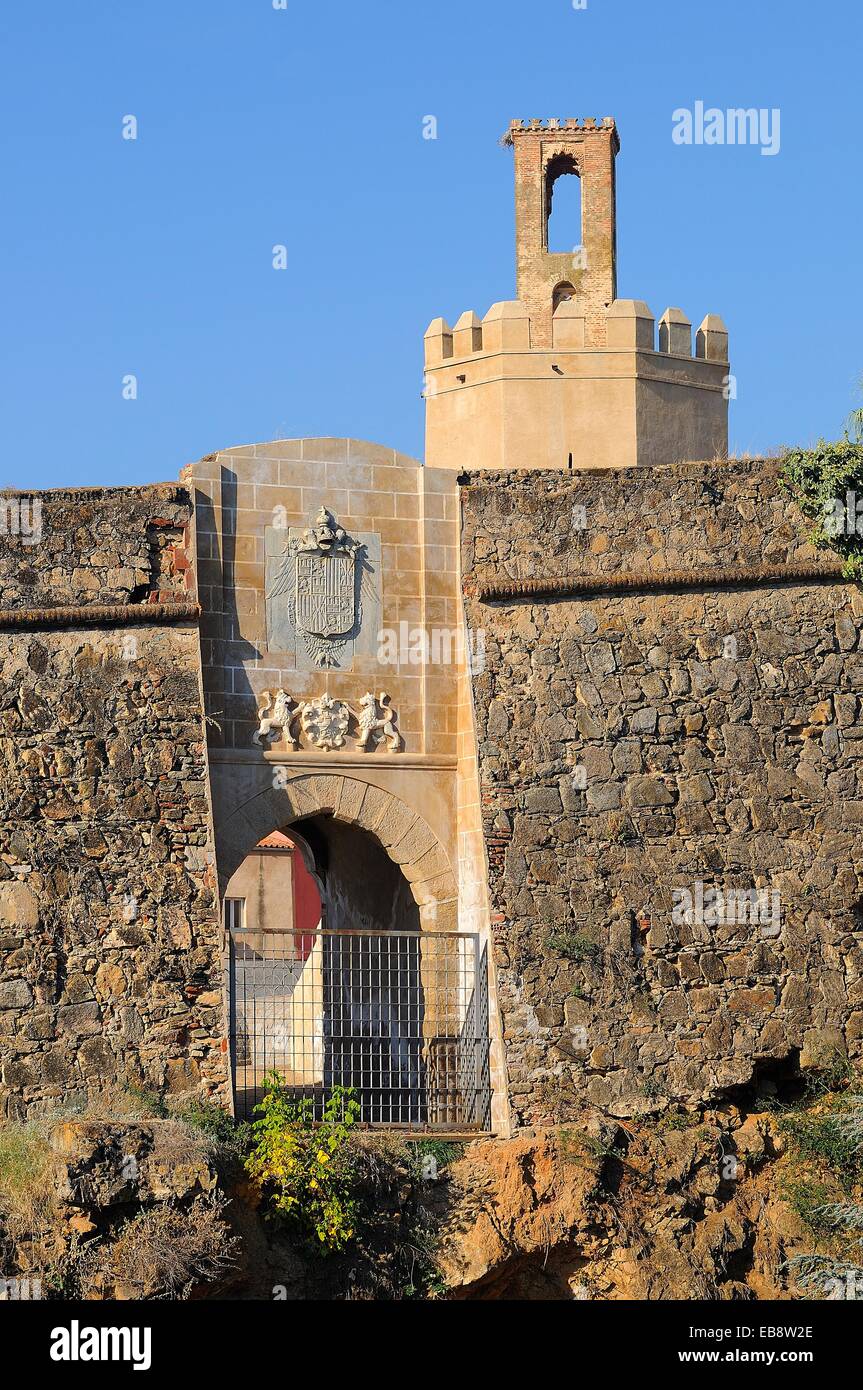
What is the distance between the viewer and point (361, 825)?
20016 millimetres

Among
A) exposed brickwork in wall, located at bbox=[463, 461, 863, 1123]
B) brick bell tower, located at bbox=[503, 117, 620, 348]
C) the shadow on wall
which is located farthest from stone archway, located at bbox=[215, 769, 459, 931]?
brick bell tower, located at bbox=[503, 117, 620, 348]

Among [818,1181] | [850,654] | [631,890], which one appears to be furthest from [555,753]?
[818,1181]

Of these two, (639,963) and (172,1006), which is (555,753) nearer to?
(639,963)

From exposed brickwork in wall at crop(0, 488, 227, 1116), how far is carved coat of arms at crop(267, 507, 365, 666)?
1.05m

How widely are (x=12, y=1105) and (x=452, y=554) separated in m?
6.06

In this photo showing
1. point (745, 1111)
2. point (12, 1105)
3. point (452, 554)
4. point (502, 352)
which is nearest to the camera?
point (12, 1105)

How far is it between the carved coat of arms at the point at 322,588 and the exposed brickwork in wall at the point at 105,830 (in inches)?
41.2

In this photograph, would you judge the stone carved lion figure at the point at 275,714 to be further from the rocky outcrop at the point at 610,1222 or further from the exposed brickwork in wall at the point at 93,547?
the rocky outcrop at the point at 610,1222

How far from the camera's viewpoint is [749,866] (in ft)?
64.0

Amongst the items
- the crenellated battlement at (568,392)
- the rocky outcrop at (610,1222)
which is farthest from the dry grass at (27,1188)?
the crenellated battlement at (568,392)

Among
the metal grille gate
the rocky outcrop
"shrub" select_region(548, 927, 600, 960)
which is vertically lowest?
the rocky outcrop

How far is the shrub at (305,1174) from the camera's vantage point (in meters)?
17.5

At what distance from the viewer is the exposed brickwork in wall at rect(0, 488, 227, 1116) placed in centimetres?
1825

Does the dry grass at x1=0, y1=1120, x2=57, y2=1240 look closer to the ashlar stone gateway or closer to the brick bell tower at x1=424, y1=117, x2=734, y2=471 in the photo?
the ashlar stone gateway
